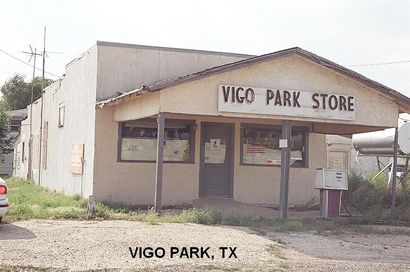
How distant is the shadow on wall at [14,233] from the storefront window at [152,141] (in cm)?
528

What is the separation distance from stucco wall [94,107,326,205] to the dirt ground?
3.64 m

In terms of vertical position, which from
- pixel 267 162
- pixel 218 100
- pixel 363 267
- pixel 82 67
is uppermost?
pixel 82 67

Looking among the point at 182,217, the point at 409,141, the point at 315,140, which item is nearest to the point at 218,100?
the point at 182,217

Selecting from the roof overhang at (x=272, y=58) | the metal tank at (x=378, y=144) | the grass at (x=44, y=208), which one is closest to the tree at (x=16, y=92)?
the metal tank at (x=378, y=144)

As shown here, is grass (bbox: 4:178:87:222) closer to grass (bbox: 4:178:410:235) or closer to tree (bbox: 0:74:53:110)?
grass (bbox: 4:178:410:235)

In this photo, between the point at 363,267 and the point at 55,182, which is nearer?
the point at 363,267

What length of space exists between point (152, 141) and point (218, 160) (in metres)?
2.07

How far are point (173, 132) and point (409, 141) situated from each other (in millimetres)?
7669

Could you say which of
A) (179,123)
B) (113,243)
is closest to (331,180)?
(179,123)

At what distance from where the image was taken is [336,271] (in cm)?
860

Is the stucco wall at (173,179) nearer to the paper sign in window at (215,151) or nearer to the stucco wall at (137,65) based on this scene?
the paper sign in window at (215,151)

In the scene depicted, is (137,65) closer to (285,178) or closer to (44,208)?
(44,208)

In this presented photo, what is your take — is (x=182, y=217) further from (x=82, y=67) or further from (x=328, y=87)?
(x=82, y=67)

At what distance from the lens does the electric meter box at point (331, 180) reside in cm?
1515
